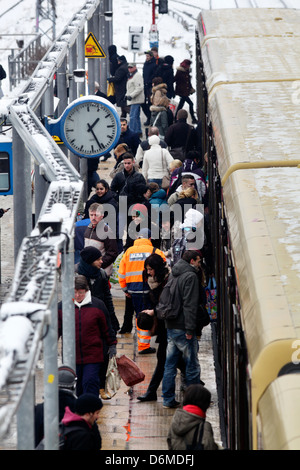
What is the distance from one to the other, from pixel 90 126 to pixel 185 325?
4323mm

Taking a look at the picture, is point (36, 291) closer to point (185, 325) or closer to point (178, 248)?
point (185, 325)

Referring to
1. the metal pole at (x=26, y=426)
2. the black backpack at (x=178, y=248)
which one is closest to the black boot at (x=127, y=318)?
the black backpack at (x=178, y=248)

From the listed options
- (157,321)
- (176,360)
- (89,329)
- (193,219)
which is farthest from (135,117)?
(89,329)

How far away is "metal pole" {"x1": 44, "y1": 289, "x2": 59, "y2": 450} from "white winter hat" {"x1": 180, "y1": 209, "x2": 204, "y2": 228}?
4.94 meters

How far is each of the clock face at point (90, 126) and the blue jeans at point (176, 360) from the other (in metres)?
4.10

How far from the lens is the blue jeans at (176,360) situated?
8.38m

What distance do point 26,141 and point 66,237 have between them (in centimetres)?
252

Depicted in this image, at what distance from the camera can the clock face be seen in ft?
38.9

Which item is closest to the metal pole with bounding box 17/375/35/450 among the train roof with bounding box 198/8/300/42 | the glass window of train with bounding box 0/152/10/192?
the glass window of train with bounding box 0/152/10/192

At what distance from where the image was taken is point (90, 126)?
470 inches

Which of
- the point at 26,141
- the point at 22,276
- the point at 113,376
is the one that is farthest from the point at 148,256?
the point at 22,276

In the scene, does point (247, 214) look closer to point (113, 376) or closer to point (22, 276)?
point (22, 276)

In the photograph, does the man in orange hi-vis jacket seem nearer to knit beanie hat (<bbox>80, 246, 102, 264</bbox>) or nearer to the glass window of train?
knit beanie hat (<bbox>80, 246, 102, 264</bbox>)

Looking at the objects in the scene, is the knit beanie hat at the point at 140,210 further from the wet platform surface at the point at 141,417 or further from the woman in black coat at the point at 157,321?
the woman in black coat at the point at 157,321
